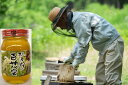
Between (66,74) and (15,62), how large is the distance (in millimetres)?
Answer: 724

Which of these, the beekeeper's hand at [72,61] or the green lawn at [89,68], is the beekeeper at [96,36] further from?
the green lawn at [89,68]

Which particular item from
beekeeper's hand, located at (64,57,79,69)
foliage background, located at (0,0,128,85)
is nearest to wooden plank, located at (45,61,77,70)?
beekeeper's hand, located at (64,57,79,69)

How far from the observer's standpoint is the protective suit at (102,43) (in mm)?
4230

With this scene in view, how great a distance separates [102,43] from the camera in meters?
4.36

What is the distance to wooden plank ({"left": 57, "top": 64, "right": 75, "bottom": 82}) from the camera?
4336 millimetres

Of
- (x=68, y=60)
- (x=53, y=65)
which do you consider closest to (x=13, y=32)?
(x=68, y=60)

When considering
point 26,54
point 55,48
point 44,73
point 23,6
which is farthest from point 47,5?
point 26,54

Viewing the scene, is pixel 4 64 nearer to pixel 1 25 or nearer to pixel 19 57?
pixel 19 57

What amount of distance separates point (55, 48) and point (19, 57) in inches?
209

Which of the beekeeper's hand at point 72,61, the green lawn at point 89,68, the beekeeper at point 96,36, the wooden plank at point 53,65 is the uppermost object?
the beekeeper at point 96,36

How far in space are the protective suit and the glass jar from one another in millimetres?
634

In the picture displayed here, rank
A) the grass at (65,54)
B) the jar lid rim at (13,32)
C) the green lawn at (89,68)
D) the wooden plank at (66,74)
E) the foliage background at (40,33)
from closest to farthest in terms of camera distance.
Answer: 1. the jar lid rim at (13,32)
2. the wooden plank at (66,74)
3. the green lawn at (89,68)
4. the grass at (65,54)
5. the foliage background at (40,33)

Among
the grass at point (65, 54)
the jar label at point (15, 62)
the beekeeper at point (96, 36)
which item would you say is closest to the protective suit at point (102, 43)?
the beekeeper at point (96, 36)

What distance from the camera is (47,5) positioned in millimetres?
15195
